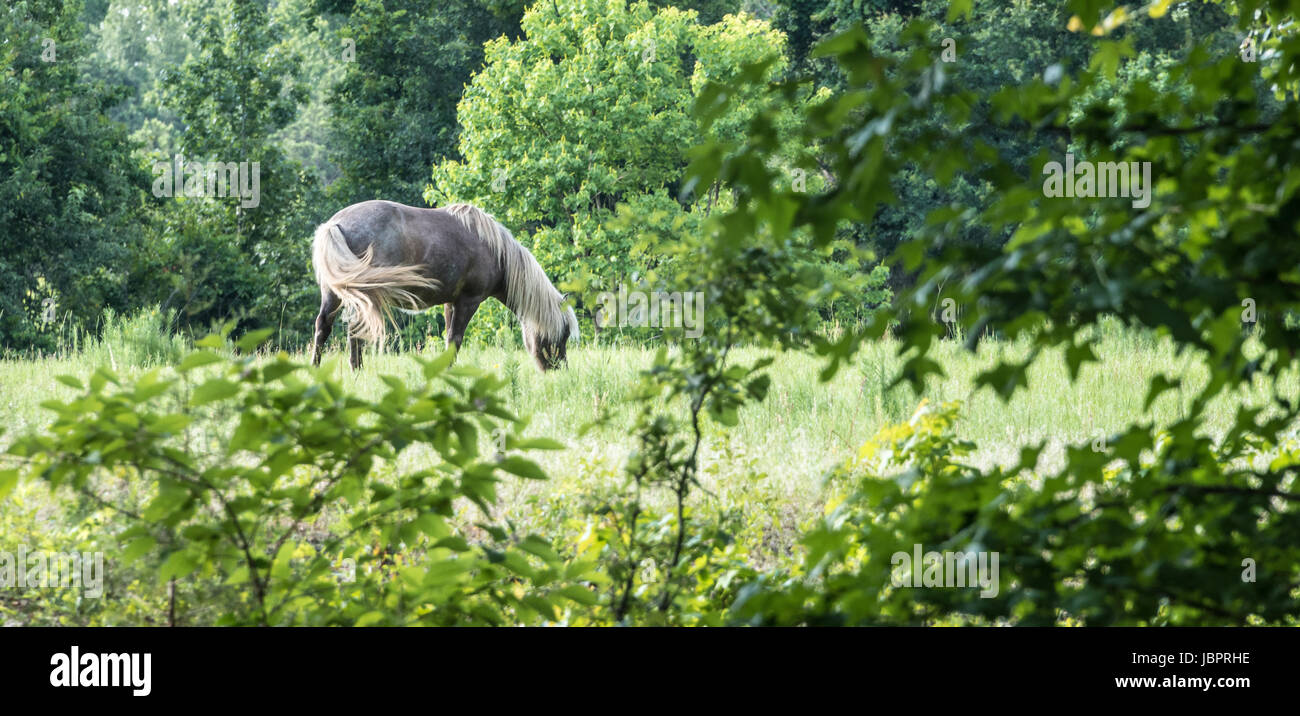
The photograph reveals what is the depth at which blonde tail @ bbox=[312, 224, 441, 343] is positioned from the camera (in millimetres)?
10195

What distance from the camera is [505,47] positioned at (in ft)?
91.3

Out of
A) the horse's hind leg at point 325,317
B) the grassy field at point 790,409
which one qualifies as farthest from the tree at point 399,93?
the grassy field at point 790,409

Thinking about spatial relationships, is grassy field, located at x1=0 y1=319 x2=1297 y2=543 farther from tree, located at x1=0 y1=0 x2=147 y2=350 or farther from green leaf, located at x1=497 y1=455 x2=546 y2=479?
tree, located at x1=0 y1=0 x2=147 y2=350

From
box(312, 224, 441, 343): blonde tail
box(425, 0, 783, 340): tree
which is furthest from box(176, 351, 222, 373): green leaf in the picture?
box(425, 0, 783, 340): tree

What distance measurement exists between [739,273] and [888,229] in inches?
1015

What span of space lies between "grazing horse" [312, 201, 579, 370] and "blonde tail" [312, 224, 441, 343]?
12 mm

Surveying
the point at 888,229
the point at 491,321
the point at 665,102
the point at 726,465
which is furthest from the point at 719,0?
the point at 726,465

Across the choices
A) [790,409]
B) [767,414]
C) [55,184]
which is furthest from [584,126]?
[767,414]

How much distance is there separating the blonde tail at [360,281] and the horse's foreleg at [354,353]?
17 cm

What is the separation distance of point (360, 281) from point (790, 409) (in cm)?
398

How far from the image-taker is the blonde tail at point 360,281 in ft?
33.4

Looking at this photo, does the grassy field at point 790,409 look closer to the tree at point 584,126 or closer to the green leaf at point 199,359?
the green leaf at point 199,359

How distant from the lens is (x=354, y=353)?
10727 millimetres
